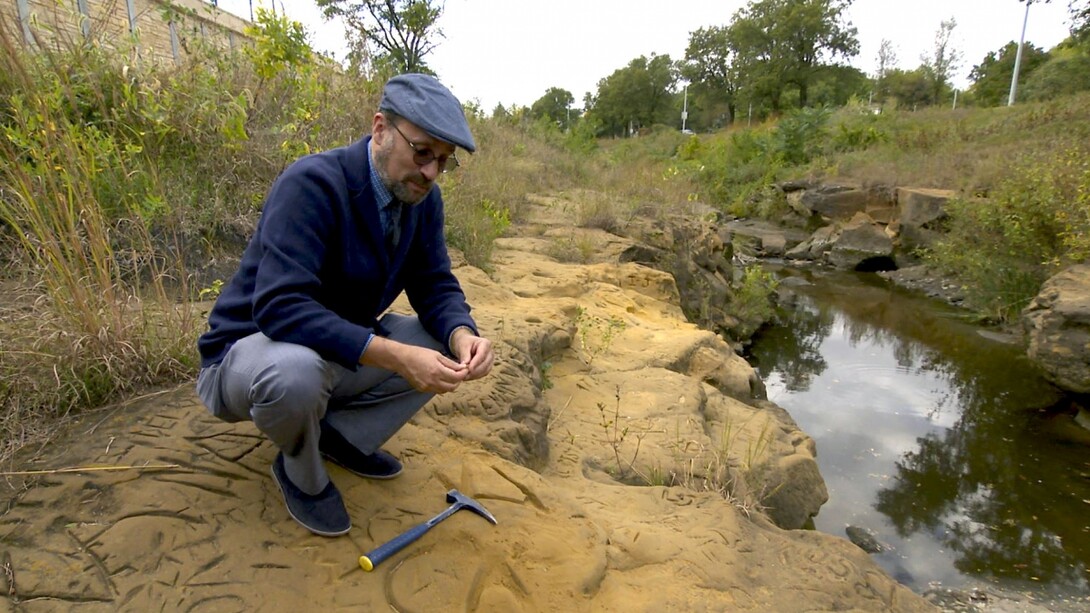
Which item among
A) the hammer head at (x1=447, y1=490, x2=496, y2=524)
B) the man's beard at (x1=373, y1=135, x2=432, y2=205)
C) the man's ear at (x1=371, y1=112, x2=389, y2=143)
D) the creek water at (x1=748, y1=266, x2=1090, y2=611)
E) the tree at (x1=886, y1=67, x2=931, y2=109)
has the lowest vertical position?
the creek water at (x1=748, y1=266, x2=1090, y2=611)

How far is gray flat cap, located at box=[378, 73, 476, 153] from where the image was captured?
1.87m

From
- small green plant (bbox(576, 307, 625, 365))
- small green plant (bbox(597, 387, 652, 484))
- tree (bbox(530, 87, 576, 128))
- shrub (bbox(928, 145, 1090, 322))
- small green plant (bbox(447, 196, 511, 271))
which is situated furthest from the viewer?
tree (bbox(530, 87, 576, 128))

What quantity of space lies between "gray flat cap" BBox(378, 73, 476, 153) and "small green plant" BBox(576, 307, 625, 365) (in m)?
3.04

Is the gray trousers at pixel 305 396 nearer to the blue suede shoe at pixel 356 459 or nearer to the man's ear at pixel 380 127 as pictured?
the blue suede shoe at pixel 356 459

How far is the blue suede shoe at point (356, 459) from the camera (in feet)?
7.48

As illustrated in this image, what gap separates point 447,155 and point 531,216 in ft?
21.6

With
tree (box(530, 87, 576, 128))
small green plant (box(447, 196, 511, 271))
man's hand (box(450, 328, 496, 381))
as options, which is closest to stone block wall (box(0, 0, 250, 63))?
man's hand (box(450, 328, 496, 381))

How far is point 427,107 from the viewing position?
6.16 ft

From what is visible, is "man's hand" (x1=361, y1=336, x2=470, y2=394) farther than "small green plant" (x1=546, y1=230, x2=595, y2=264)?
No

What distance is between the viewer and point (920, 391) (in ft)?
24.3

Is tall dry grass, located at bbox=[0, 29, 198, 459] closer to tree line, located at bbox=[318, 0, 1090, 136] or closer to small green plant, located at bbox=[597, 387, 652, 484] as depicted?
small green plant, located at bbox=[597, 387, 652, 484]

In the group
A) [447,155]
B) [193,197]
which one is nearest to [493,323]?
[193,197]

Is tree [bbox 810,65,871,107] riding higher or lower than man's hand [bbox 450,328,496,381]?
higher

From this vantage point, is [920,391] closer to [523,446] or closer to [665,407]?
[665,407]
